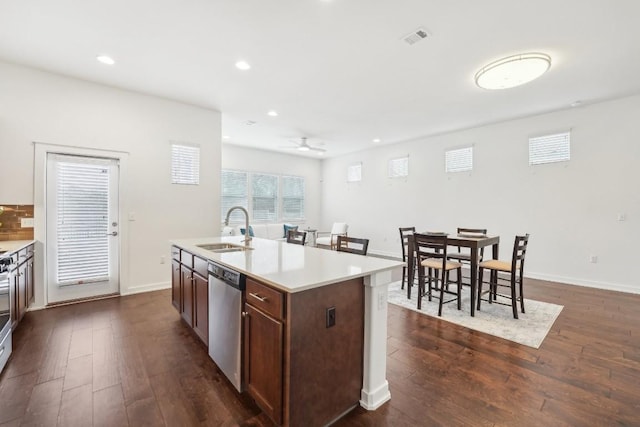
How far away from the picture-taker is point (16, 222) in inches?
139

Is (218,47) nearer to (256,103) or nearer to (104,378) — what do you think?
(256,103)

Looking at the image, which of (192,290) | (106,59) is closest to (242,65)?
(106,59)

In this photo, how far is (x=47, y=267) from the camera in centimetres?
368

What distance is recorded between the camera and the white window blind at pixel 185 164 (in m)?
4.61

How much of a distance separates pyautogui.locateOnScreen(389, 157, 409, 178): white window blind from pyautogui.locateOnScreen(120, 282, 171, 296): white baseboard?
5.77 meters

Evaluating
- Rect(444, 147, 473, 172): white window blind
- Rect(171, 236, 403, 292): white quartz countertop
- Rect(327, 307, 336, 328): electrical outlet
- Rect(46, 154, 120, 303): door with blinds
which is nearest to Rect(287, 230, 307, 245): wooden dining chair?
Rect(171, 236, 403, 292): white quartz countertop

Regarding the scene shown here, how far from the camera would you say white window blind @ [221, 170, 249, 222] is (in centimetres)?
766

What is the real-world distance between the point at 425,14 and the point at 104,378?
399cm

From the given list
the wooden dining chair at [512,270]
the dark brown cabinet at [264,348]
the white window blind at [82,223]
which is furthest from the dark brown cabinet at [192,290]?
the wooden dining chair at [512,270]

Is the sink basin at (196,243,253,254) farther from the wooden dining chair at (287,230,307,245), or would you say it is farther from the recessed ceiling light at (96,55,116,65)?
the recessed ceiling light at (96,55,116,65)

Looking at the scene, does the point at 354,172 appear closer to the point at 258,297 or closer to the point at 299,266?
the point at 299,266

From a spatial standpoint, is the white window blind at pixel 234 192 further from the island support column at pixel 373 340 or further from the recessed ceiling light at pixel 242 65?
the island support column at pixel 373 340

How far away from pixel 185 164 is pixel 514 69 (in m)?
4.70

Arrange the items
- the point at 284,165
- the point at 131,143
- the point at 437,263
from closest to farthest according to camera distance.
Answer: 1. the point at 437,263
2. the point at 131,143
3. the point at 284,165
